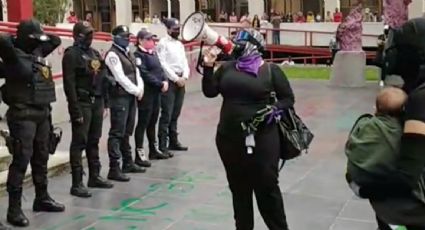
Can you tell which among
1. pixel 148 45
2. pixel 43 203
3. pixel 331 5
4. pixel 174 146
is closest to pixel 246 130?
pixel 43 203

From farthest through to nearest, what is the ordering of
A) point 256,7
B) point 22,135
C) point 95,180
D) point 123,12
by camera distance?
point 123,12 < point 256,7 < point 95,180 < point 22,135

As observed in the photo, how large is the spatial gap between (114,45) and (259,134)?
3163 mm

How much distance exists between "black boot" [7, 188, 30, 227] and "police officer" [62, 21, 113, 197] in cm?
100

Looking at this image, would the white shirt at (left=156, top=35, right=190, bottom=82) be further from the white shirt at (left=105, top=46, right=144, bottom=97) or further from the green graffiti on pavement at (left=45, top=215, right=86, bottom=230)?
the green graffiti on pavement at (left=45, top=215, right=86, bottom=230)

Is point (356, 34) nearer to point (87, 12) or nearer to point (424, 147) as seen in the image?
point (424, 147)

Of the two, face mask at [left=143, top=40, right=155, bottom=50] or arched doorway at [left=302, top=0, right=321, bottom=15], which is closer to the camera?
face mask at [left=143, top=40, right=155, bottom=50]

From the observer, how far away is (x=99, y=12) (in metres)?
43.0

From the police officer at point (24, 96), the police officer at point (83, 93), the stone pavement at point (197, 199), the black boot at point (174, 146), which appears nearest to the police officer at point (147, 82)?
the stone pavement at point (197, 199)

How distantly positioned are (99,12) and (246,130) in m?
39.7

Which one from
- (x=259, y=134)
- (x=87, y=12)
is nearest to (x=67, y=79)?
(x=259, y=134)

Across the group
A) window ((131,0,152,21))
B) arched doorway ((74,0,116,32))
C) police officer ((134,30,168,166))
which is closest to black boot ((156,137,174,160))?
police officer ((134,30,168,166))

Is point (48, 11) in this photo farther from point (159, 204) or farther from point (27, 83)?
point (27, 83)

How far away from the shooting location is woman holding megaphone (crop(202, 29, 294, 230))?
461 centimetres

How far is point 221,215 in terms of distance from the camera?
19.9ft
